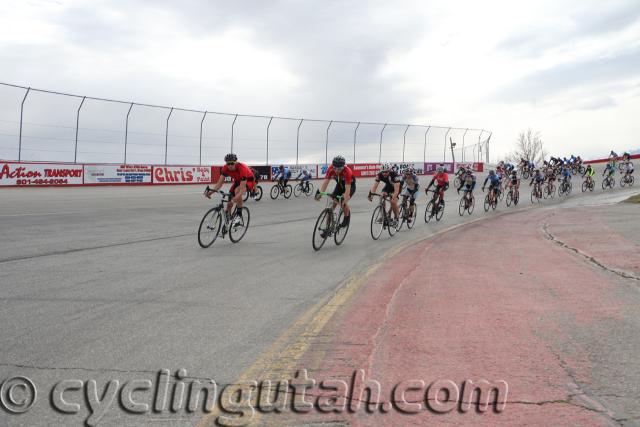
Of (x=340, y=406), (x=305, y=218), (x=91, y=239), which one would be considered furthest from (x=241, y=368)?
(x=305, y=218)

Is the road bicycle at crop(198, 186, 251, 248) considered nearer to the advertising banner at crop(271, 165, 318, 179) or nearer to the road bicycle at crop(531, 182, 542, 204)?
the road bicycle at crop(531, 182, 542, 204)

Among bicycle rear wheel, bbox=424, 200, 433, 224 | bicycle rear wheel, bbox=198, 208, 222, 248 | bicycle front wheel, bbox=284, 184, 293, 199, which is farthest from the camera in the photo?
bicycle front wheel, bbox=284, 184, 293, 199

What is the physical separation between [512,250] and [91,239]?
8.97 meters

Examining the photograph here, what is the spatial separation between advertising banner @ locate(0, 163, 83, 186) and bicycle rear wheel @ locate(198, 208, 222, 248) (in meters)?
19.6

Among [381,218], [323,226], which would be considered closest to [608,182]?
[381,218]

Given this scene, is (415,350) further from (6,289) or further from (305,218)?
(305,218)

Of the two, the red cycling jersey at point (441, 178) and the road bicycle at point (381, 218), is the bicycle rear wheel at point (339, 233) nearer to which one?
the road bicycle at point (381, 218)

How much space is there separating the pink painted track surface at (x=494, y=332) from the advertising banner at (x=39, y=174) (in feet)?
77.3

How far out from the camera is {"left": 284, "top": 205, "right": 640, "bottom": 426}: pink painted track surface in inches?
134

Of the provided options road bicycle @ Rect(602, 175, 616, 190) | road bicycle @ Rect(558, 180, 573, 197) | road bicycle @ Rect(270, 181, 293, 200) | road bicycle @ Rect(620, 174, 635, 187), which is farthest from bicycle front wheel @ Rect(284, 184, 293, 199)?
road bicycle @ Rect(620, 174, 635, 187)

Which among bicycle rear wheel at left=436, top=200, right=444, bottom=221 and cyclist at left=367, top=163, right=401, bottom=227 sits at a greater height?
cyclist at left=367, top=163, right=401, bottom=227

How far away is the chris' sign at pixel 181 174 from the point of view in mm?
34844

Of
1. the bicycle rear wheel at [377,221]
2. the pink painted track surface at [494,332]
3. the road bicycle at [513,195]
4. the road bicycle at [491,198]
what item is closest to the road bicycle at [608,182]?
the road bicycle at [513,195]

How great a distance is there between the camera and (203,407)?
137 inches
